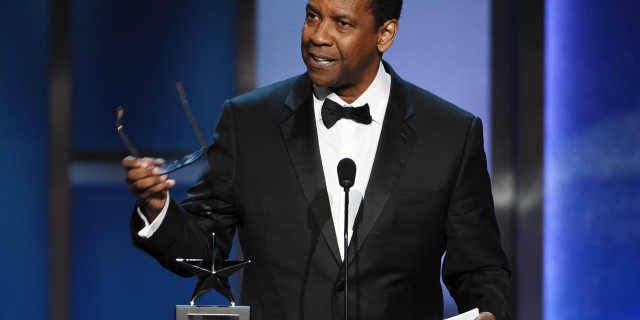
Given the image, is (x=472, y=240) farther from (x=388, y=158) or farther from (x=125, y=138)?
(x=125, y=138)

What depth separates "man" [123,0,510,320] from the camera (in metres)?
1.57

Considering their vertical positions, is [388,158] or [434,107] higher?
[434,107]

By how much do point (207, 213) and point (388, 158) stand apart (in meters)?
0.48

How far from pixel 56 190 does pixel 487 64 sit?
2.16 m

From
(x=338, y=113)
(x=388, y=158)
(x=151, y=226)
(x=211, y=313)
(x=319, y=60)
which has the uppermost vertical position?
(x=319, y=60)

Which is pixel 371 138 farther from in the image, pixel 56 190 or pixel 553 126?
pixel 56 190

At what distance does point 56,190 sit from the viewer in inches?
124

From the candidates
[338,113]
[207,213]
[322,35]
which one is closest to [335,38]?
[322,35]

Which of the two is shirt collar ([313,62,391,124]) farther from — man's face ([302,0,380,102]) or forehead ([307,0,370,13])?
forehead ([307,0,370,13])

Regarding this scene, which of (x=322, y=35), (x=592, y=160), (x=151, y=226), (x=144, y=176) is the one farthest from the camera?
(x=592, y=160)

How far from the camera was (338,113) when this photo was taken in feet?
5.57

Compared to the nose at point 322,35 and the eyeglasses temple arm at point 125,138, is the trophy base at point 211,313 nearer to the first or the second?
the eyeglasses temple arm at point 125,138

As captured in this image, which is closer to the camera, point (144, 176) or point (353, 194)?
point (144, 176)

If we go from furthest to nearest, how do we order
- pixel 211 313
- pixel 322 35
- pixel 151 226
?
pixel 322 35, pixel 151 226, pixel 211 313
